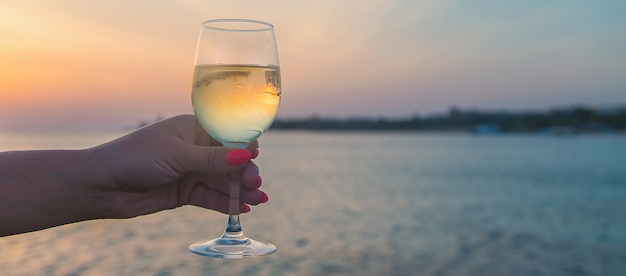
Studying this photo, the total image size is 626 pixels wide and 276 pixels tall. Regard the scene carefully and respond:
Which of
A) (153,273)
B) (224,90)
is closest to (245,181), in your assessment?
(224,90)

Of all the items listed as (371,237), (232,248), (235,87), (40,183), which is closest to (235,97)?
(235,87)

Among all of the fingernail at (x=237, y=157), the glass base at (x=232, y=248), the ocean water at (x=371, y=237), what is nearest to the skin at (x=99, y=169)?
the fingernail at (x=237, y=157)

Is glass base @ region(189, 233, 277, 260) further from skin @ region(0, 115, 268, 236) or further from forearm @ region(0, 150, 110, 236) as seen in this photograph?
forearm @ region(0, 150, 110, 236)

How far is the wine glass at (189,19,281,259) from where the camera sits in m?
1.67

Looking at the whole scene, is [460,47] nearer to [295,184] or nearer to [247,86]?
[295,184]

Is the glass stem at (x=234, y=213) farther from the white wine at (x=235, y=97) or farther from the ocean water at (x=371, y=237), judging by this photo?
the ocean water at (x=371, y=237)

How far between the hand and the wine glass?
0.25ft

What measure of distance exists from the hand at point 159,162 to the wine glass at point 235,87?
Answer: 0.08 m

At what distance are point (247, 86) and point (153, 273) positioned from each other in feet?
12.0

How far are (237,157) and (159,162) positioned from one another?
0.91 ft

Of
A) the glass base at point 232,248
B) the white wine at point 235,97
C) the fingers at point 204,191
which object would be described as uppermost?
the white wine at point 235,97

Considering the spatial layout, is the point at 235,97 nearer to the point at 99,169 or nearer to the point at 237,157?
the point at 237,157

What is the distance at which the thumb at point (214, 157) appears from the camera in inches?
67.3

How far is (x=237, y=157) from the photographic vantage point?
1.71m
